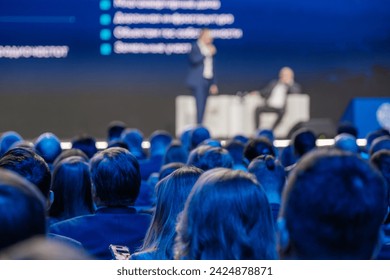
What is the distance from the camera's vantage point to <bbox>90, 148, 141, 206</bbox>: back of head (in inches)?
122

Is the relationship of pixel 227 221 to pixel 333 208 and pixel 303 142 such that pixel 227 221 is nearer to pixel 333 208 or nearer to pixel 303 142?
pixel 333 208

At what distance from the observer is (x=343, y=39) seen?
36.7ft

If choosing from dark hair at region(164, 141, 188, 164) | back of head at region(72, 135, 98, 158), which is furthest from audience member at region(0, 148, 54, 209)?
back of head at region(72, 135, 98, 158)

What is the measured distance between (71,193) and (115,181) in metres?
0.35

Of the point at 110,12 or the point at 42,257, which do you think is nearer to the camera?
the point at 42,257

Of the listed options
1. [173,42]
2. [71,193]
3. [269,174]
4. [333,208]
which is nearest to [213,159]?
[269,174]

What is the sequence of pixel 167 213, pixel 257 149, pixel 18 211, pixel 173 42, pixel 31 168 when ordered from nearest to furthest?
pixel 18 211 < pixel 167 213 < pixel 31 168 < pixel 257 149 < pixel 173 42

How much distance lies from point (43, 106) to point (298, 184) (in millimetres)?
9755

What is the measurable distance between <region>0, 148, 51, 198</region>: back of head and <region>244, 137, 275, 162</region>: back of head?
2.04 meters

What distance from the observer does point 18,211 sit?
1305 mm

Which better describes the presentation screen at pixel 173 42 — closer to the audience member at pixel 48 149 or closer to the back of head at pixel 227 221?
the audience member at pixel 48 149

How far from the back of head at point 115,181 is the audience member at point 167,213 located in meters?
0.55

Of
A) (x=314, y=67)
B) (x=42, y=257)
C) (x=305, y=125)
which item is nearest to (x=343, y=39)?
(x=314, y=67)

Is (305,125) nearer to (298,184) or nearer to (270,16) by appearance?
(270,16)
